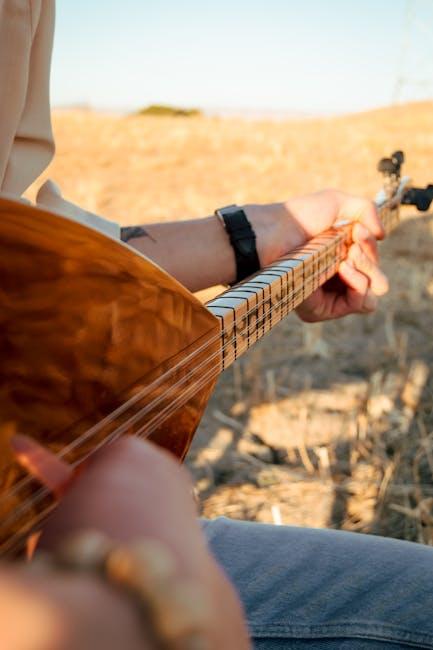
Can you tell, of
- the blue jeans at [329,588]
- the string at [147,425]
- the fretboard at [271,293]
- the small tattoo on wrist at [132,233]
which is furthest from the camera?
the small tattoo on wrist at [132,233]

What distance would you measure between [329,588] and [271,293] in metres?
→ 0.48

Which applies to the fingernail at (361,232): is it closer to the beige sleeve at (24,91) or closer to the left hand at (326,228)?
the left hand at (326,228)

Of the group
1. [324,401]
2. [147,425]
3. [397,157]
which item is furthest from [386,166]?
[147,425]

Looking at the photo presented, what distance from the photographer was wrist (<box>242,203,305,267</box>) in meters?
1.64

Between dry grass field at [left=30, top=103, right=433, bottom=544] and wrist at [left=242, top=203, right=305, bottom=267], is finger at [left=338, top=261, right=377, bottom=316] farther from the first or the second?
dry grass field at [left=30, top=103, right=433, bottom=544]

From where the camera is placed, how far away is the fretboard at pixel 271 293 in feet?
3.40

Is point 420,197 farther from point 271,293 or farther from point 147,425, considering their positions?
point 147,425

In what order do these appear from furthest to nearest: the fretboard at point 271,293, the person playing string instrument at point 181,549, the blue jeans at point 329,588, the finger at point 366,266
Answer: the finger at point 366,266, the fretboard at point 271,293, the blue jeans at point 329,588, the person playing string instrument at point 181,549

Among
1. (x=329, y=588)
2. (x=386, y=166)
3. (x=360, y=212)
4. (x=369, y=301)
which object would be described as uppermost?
(x=386, y=166)

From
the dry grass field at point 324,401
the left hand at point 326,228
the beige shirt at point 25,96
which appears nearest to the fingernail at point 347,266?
the left hand at point 326,228

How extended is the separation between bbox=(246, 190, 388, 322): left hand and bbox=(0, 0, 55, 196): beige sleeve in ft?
1.98

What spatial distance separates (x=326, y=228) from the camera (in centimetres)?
178

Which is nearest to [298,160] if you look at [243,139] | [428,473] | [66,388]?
[243,139]

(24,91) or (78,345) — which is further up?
(24,91)
